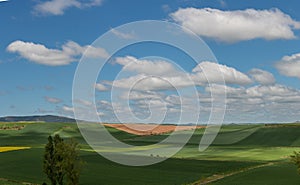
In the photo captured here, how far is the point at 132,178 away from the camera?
24766 mm

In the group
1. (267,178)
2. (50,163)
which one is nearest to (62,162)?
(50,163)

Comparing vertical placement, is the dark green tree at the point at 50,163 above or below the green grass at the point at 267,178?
above

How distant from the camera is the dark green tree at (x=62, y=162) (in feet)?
65.4

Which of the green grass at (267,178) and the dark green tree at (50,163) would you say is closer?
the dark green tree at (50,163)

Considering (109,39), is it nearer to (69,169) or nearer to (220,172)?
(69,169)

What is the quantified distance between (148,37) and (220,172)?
68.3ft

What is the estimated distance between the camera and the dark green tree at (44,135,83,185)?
19.9 m

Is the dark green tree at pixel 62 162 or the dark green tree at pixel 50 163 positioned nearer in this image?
the dark green tree at pixel 62 162

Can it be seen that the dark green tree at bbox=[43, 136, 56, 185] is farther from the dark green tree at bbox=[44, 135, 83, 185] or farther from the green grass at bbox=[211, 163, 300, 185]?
the green grass at bbox=[211, 163, 300, 185]

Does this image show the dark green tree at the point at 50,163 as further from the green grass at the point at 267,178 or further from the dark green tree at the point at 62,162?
the green grass at the point at 267,178

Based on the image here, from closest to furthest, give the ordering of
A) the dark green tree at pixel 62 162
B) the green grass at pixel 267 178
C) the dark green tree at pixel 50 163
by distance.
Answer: the dark green tree at pixel 62 162
the dark green tree at pixel 50 163
the green grass at pixel 267 178

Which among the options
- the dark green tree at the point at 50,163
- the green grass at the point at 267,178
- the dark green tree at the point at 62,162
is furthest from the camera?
the green grass at the point at 267,178

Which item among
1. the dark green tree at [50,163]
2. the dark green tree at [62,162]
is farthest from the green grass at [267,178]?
the dark green tree at [50,163]

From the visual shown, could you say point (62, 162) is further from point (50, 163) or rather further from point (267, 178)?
point (267, 178)
